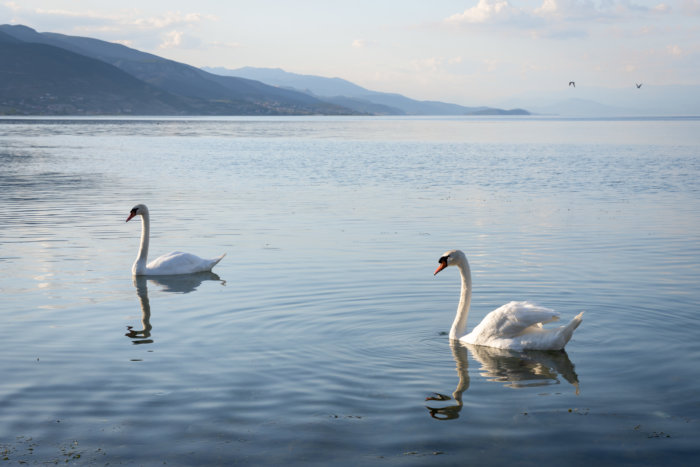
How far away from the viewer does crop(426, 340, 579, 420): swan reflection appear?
396 inches

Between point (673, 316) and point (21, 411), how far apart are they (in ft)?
33.5

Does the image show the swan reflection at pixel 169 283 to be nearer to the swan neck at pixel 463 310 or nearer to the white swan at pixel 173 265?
the white swan at pixel 173 265

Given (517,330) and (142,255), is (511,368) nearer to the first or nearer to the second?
(517,330)

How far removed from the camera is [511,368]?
36.2 ft

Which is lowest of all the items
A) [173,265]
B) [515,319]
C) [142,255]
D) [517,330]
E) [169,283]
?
[169,283]

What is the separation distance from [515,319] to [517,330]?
349 millimetres

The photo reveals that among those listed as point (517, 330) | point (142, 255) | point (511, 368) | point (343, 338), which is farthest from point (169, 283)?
point (511, 368)

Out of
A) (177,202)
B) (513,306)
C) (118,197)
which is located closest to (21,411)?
(513,306)

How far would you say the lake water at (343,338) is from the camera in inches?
326

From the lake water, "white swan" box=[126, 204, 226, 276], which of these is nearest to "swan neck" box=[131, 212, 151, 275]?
"white swan" box=[126, 204, 226, 276]

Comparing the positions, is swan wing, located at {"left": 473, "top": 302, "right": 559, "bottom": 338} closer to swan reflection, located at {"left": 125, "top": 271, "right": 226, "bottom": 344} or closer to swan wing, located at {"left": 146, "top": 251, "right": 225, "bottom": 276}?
swan reflection, located at {"left": 125, "top": 271, "right": 226, "bottom": 344}

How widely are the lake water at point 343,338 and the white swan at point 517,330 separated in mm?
225

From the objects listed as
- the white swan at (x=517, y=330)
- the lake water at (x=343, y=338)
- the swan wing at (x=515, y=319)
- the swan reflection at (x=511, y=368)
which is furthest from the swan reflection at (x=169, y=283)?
the swan wing at (x=515, y=319)

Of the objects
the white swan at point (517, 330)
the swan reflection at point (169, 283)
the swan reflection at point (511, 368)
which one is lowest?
the swan reflection at point (169, 283)
